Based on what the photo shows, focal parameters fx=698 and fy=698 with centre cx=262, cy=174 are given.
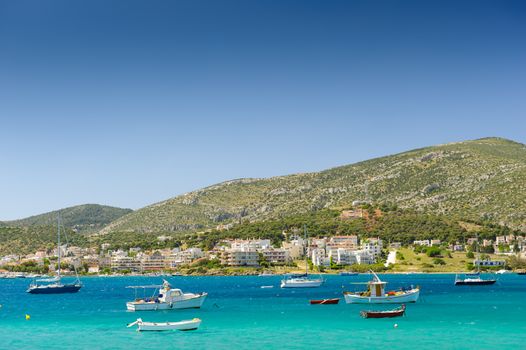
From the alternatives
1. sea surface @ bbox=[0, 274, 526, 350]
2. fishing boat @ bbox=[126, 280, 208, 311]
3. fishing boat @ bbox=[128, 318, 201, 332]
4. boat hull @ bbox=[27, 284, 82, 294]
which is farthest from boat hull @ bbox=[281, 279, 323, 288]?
fishing boat @ bbox=[128, 318, 201, 332]

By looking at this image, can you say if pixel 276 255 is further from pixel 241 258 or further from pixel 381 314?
pixel 381 314

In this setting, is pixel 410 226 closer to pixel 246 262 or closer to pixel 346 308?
pixel 246 262

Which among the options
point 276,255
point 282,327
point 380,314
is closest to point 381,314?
point 380,314

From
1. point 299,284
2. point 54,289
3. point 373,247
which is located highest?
point 373,247

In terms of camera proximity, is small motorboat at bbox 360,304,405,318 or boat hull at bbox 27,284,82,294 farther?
boat hull at bbox 27,284,82,294

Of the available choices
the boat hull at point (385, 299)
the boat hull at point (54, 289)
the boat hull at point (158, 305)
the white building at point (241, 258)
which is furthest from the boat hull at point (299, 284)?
the white building at point (241, 258)

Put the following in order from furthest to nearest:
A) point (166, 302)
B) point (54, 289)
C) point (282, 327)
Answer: point (54, 289), point (166, 302), point (282, 327)

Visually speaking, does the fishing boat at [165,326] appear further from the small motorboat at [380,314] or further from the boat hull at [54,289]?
the boat hull at [54,289]

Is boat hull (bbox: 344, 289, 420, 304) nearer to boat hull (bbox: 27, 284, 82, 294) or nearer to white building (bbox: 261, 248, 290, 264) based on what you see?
boat hull (bbox: 27, 284, 82, 294)

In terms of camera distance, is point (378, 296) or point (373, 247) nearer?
point (378, 296)

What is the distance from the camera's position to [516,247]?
182250mm

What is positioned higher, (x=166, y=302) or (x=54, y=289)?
(x=54, y=289)

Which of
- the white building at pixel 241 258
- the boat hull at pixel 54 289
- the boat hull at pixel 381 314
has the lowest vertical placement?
the boat hull at pixel 381 314

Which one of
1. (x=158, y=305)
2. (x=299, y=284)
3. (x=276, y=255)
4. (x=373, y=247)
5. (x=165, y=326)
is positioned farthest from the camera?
(x=276, y=255)
